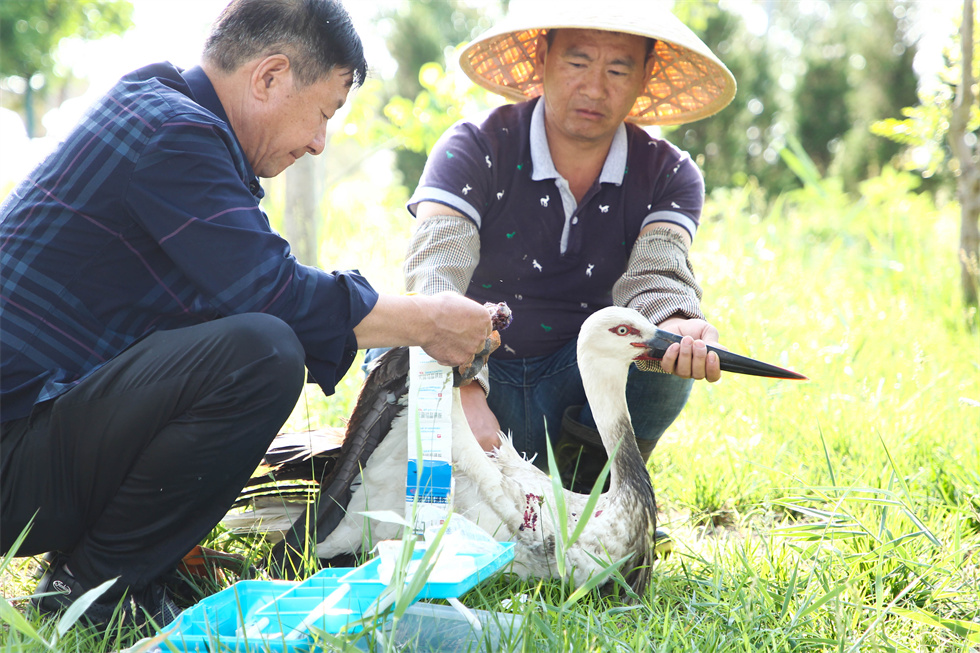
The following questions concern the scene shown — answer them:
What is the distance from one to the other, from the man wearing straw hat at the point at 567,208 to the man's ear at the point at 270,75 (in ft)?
2.83

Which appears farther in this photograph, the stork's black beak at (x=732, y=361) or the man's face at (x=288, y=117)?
the stork's black beak at (x=732, y=361)

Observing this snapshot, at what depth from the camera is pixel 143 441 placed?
75.8 inches

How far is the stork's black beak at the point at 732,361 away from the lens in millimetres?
2477

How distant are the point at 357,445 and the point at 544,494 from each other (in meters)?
0.59

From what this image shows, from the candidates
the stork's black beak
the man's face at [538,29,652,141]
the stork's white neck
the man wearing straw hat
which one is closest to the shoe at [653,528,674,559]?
the stork's white neck

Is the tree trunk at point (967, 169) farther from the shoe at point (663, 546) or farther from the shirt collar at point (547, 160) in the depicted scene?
the shoe at point (663, 546)

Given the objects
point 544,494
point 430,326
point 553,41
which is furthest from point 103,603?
point 553,41

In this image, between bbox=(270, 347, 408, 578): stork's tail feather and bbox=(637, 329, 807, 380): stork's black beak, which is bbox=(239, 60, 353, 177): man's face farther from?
bbox=(637, 329, 807, 380): stork's black beak

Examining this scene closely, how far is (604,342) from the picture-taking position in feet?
8.45

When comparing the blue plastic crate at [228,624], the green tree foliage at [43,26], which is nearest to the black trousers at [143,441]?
the blue plastic crate at [228,624]

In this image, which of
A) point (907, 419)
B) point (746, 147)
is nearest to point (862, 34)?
point (746, 147)

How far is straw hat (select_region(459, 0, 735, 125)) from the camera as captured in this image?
2740mm

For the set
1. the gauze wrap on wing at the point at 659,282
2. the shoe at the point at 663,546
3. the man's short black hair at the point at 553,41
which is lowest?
the shoe at the point at 663,546

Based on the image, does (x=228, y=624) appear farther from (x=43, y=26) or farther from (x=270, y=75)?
(x=43, y=26)
